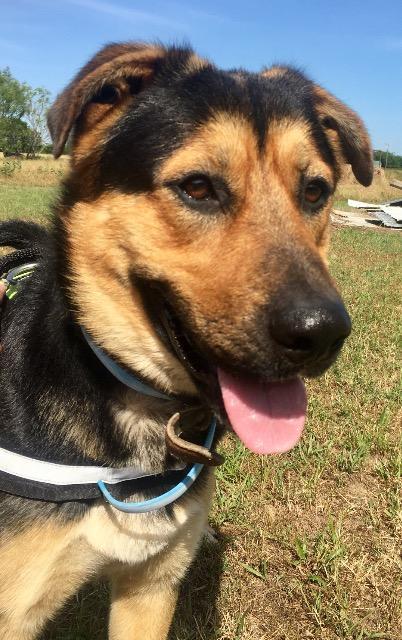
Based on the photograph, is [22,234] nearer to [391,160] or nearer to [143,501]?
[143,501]

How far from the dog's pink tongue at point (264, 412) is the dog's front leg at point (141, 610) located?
1.09 meters

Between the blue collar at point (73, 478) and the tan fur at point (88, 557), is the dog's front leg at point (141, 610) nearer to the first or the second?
the tan fur at point (88, 557)

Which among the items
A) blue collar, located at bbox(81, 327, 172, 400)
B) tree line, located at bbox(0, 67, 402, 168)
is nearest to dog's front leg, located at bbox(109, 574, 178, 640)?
blue collar, located at bbox(81, 327, 172, 400)

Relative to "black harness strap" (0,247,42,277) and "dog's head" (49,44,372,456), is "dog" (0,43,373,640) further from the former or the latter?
"black harness strap" (0,247,42,277)

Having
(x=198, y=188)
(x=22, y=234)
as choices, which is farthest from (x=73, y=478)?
(x=22, y=234)

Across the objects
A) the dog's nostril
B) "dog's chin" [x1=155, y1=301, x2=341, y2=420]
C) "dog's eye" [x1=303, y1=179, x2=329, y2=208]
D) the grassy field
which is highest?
"dog's eye" [x1=303, y1=179, x2=329, y2=208]

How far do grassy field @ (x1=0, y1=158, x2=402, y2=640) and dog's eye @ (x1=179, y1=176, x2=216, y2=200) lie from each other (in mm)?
844

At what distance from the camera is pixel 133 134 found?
244 centimetres

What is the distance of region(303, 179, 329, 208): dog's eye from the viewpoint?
261 cm

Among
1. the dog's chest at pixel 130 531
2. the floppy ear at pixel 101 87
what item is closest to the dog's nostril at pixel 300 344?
the dog's chest at pixel 130 531

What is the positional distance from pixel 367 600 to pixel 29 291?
243cm

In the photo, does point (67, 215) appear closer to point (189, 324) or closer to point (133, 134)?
point (133, 134)

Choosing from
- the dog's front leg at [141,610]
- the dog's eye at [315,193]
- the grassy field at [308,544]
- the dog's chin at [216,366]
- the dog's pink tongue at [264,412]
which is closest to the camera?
the dog's chin at [216,366]

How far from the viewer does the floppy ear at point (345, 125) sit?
2.95 meters
